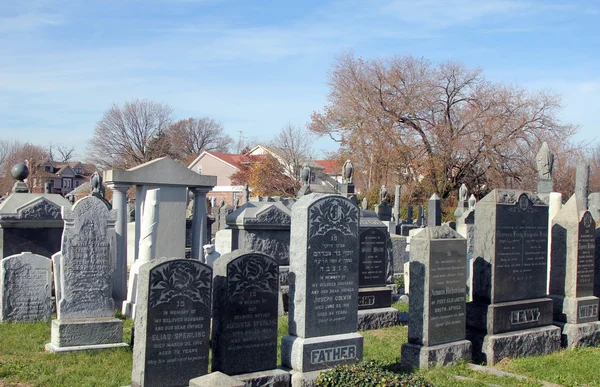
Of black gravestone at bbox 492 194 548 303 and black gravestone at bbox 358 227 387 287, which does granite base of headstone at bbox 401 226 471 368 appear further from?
black gravestone at bbox 358 227 387 287

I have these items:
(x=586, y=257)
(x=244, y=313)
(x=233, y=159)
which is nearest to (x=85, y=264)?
(x=244, y=313)

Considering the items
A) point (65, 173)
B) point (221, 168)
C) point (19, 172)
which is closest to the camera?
point (19, 172)

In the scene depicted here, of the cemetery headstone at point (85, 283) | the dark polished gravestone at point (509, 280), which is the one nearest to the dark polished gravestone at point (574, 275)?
the dark polished gravestone at point (509, 280)

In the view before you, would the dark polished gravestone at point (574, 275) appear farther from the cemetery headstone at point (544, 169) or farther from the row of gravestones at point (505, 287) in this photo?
the cemetery headstone at point (544, 169)

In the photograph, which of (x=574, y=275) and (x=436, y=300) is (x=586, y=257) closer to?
(x=574, y=275)

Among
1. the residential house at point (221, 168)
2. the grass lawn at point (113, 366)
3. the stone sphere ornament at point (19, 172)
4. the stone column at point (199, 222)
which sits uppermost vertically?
the residential house at point (221, 168)

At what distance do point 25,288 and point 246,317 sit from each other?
477 cm

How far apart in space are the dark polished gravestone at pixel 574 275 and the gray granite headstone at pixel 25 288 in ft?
25.2

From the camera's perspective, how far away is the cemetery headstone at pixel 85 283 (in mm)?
7738

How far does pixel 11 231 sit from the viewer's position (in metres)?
10.6

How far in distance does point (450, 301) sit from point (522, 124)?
1211 inches

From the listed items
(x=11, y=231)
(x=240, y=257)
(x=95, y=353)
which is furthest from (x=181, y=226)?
(x=240, y=257)

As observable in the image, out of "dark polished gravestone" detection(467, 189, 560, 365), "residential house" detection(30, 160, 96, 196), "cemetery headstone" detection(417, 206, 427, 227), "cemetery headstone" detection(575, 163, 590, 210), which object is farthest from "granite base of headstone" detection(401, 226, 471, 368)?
"residential house" detection(30, 160, 96, 196)

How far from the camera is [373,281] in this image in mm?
10594
